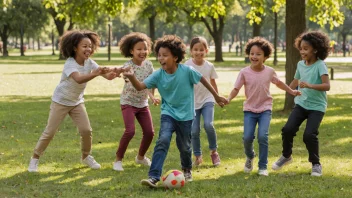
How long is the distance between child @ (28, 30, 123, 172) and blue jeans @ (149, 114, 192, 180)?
4.13 ft

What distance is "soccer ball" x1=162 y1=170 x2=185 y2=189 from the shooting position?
7.25m

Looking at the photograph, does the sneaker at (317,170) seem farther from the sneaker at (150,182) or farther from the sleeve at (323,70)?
the sneaker at (150,182)

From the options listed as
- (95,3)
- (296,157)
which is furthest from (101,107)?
(296,157)

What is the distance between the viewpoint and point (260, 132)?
27.0 ft

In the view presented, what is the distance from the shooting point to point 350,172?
334 inches

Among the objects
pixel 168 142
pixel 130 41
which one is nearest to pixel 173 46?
pixel 168 142

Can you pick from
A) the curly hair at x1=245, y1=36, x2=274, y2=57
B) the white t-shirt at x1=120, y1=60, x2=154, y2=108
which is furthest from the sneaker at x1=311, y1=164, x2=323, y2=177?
the white t-shirt at x1=120, y1=60, x2=154, y2=108

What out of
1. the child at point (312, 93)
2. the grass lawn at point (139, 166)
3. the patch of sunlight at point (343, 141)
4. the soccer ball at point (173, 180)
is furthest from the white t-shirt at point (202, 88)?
the patch of sunlight at point (343, 141)

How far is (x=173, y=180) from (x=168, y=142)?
0.45 meters

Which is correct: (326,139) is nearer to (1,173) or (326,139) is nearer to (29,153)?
(29,153)

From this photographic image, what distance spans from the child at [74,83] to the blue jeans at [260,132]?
207cm

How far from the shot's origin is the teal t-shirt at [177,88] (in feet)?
24.7

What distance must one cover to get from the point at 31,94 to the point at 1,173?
1394cm

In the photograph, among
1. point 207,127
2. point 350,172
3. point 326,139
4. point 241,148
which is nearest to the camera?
point 350,172
